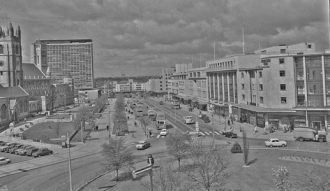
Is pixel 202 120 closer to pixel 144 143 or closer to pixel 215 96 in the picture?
pixel 215 96

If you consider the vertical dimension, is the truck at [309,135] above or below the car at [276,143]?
above

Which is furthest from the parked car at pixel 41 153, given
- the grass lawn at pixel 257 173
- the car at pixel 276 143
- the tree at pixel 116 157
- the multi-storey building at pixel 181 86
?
the multi-storey building at pixel 181 86

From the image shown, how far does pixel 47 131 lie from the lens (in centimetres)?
7762

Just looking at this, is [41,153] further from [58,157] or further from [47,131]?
[47,131]

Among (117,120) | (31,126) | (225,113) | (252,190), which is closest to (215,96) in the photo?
(225,113)

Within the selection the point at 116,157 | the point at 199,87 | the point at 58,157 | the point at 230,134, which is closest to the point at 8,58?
the point at 199,87

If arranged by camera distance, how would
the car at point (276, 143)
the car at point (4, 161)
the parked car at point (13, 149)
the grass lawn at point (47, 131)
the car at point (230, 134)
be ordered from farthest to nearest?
1. the grass lawn at point (47, 131)
2. the car at point (230, 134)
3. the parked car at point (13, 149)
4. the car at point (276, 143)
5. the car at point (4, 161)

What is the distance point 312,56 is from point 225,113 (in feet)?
106

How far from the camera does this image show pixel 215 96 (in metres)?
105

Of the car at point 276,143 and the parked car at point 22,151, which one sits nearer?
the car at point 276,143

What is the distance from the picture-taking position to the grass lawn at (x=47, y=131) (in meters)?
67.8

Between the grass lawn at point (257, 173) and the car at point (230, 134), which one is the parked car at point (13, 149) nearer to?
the grass lawn at point (257, 173)

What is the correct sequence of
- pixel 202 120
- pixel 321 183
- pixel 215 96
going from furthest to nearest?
1. pixel 215 96
2. pixel 202 120
3. pixel 321 183

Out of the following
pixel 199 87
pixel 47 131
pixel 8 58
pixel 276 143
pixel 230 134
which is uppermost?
pixel 8 58
